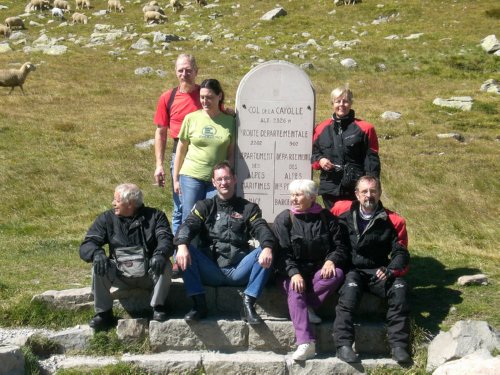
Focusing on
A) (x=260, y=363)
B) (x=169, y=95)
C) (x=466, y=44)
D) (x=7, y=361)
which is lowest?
(x=466, y=44)

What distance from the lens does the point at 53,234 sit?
39.7ft

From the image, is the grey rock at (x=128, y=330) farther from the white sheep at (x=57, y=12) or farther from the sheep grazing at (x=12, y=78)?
the white sheep at (x=57, y=12)

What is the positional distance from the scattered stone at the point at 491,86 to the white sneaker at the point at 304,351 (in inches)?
829

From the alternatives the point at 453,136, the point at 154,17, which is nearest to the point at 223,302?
the point at 453,136

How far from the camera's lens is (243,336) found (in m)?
7.33

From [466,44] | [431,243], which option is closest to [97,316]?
[431,243]

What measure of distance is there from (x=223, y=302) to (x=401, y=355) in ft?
6.48

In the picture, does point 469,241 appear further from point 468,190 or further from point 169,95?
point 169,95

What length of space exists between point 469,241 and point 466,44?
Answer: 2498 centimetres

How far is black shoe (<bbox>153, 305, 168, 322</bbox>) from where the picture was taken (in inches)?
286

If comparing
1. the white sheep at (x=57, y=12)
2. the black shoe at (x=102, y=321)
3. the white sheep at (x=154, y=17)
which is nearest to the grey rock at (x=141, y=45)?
the white sheep at (x=154, y=17)

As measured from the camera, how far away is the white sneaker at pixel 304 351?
692 cm

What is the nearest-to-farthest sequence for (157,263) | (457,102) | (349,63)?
(157,263) → (457,102) → (349,63)

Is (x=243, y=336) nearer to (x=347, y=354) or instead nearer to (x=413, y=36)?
(x=347, y=354)
